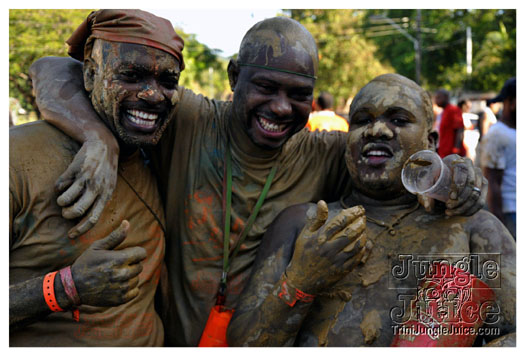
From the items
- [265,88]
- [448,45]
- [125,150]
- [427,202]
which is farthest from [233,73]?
[448,45]

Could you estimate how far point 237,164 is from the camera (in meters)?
3.19

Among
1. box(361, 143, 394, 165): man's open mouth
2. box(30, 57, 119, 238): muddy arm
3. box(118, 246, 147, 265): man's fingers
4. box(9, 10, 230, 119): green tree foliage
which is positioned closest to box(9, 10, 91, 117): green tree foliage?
box(9, 10, 230, 119): green tree foliage

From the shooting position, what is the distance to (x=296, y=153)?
329 centimetres

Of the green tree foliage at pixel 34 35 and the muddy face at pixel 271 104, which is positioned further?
the green tree foliage at pixel 34 35

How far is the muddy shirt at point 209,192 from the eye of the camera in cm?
309

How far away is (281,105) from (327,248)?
881mm

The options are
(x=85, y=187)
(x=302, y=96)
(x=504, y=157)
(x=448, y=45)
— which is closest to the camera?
(x=85, y=187)

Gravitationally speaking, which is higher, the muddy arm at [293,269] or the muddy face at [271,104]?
the muddy face at [271,104]

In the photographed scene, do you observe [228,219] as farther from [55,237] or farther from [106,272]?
[55,237]

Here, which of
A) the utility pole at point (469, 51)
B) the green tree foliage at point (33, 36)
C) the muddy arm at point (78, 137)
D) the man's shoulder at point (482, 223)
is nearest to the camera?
the muddy arm at point (78, 137)

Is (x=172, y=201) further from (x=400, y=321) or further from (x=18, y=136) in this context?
(x=400, y=321)

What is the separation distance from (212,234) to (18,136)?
3.79 ft

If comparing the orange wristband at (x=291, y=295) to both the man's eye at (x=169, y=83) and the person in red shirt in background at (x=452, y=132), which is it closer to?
the man's eye at (x=169, y=83)

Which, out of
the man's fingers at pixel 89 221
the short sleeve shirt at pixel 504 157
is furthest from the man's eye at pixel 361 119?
the short sleeve shirt at pixel 504 157
